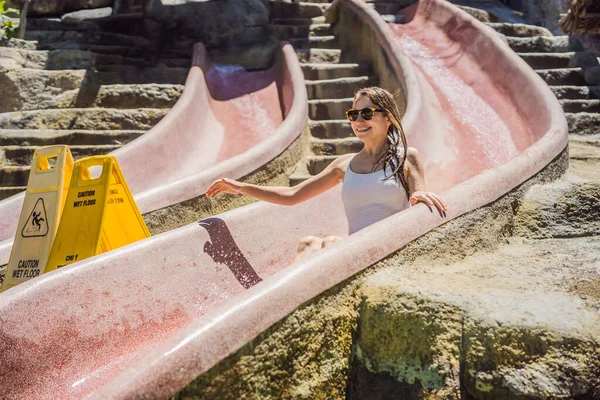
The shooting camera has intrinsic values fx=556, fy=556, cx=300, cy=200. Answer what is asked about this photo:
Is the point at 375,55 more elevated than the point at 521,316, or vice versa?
the point at 521,316

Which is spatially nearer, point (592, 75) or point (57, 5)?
point (592, 75)

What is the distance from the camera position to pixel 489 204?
2.68m

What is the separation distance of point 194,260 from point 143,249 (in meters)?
0.26

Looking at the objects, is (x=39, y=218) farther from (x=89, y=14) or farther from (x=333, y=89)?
(x=89, y=14)

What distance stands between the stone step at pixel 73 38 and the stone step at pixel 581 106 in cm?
535

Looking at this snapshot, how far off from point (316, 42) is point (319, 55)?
75cm

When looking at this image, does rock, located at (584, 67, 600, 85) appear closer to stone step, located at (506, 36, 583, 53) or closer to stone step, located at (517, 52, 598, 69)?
stone step, located at (517, 52, 598, 69)

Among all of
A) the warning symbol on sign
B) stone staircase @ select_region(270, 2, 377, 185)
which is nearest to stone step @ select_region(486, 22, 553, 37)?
stone staircase @ select_region(270, 2, 377, 185)

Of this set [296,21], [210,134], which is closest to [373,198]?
[210,134]

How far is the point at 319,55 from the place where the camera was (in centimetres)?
680

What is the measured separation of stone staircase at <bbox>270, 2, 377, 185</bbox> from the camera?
193 inches

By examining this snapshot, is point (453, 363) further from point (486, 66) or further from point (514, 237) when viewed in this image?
point (486, 66)

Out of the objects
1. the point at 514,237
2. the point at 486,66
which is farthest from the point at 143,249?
the point at 486,66

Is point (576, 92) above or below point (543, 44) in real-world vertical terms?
below
